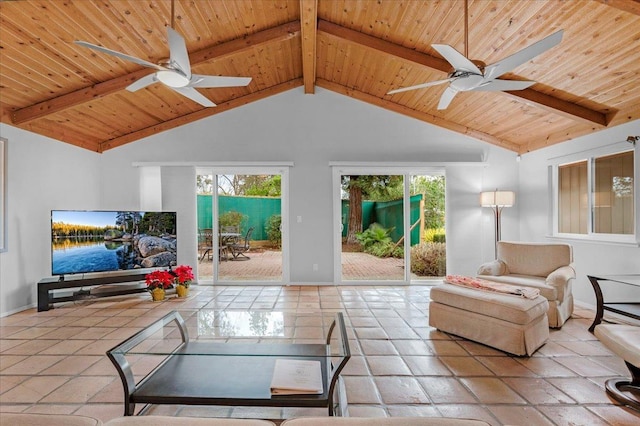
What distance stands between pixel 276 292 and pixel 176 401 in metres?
3.25

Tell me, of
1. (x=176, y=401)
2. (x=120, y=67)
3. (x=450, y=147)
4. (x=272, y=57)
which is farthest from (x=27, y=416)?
(x=450, y=147)

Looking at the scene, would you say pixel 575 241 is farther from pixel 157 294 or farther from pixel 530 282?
pixel 157 294

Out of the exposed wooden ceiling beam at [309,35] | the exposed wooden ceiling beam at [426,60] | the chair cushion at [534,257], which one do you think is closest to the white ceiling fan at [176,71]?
the exposed wooden ceiling beam at [309,35]

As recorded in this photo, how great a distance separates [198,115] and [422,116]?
12.3ft

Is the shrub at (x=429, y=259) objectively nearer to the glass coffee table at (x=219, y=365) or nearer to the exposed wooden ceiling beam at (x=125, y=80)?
the glass coffee table at (x=219, y=365)

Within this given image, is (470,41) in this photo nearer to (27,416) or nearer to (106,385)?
(27,416)

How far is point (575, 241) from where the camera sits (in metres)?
4.32

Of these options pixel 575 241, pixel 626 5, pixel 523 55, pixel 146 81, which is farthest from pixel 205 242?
pixel 626 5

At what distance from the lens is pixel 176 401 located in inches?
67.5

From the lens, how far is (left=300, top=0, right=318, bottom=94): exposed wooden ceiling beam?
330 centimetres

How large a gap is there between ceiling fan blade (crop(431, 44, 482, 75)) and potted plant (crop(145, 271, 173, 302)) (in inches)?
170

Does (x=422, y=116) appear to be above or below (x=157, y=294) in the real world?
above

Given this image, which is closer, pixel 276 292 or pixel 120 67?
pixel 120 67

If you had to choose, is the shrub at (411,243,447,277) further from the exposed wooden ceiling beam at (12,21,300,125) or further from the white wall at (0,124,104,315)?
the white wall at (0,124,104,315)
